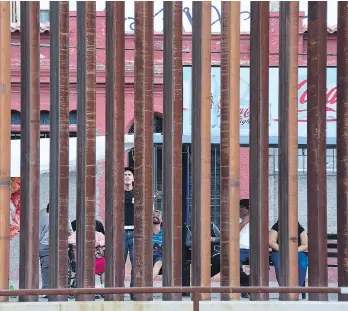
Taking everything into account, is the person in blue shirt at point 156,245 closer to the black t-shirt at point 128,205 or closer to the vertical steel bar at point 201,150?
the black t-shirt at point 128,205

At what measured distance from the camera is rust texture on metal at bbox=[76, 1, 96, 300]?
24.5 ft

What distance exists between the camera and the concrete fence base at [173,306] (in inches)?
287

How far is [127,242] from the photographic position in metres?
11.0

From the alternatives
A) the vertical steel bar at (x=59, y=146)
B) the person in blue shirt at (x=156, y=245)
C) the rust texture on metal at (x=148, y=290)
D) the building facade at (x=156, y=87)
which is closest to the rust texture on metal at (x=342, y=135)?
the rust texture on metal at (x=148, y=290)

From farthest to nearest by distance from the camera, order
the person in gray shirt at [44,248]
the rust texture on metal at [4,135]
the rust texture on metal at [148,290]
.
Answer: the person in gray shirt at [44,248]
the rust texture on metal at [4,135]
the rust texture on metal at [148,290]

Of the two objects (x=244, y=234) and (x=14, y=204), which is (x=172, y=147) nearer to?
(x=244, y=234)

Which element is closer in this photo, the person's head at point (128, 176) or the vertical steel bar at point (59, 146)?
the vertical steel bar at point (59, 146)

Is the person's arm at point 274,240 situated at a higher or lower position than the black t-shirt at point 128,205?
lower

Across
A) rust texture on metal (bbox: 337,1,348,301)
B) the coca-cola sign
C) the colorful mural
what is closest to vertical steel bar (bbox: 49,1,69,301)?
rust texture on metal (bbox: 337,1,348,301)

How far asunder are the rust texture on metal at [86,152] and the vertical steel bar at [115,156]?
0.35 feet

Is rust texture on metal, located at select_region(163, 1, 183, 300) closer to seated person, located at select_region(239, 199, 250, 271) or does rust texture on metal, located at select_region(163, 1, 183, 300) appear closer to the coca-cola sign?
seated person, located at select_region(239, 199, 250, 271)

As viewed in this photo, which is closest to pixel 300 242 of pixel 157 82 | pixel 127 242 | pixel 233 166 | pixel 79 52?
pixel 127 242

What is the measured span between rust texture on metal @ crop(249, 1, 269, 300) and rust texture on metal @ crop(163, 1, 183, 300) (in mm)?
519

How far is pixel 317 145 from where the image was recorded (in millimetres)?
7508
